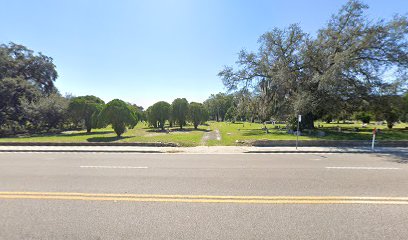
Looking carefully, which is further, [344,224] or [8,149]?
[8,149]

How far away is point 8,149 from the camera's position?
14.9 meters

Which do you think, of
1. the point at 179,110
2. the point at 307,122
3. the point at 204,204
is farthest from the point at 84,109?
the point at 204,204

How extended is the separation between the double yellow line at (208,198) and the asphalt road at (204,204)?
0.07 ft

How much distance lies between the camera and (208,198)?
5.57 metres

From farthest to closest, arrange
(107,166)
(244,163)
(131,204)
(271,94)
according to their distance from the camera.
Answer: (271,94), (244,163), (107,166), (131,204)

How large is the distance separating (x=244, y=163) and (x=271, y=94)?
2011cm

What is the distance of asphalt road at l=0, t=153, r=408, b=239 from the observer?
156 inches

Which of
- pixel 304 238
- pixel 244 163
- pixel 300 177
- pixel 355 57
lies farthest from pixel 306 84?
pixel 304 238

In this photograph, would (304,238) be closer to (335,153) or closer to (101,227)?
(101,227)

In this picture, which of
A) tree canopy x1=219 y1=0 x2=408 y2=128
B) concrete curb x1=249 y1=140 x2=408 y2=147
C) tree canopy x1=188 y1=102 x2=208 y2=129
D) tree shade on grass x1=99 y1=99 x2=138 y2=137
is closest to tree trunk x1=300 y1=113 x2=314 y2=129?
tree canopy x1=219 y1=0 x2=408 y2=128

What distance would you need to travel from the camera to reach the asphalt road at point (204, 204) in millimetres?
3967

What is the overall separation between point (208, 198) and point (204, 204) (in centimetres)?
40

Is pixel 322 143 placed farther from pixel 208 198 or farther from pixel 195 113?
pixel 195 113

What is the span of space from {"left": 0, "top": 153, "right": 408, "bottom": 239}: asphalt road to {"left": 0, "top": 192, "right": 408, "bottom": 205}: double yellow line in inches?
0.9
